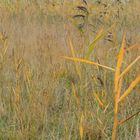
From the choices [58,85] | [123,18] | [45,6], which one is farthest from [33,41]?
[45,6]

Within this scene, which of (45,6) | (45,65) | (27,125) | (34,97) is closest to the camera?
(27,125)

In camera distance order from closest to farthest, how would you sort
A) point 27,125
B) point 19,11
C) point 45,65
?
point 27,125 → point 45,65 → point 19,11

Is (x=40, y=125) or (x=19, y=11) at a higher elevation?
(x=19, y=11)

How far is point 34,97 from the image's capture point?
1609 mm

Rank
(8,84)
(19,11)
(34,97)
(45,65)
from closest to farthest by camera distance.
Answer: (34,97) < (8,84) < (45,65) < (19,11)

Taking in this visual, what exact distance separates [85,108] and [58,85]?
1.69 ft

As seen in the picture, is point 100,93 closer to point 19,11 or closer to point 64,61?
point 64,61

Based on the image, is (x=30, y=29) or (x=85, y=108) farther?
(x=30, y=29)

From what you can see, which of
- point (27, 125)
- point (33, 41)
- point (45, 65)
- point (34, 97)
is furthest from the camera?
point (33, 41)

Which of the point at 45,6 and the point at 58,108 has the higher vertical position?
the point at 45,6

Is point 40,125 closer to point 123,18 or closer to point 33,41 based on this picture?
point 33,41

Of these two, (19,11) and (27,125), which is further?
(19,11)

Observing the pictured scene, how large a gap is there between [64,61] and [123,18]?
2351 millimetres

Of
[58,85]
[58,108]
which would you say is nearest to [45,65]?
[58,85]
